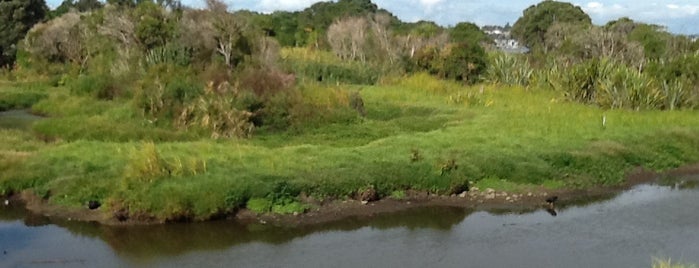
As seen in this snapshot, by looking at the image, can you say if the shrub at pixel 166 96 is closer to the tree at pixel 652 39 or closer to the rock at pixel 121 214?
the rock at pixel 121 214

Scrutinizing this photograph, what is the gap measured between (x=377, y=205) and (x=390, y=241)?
198cm

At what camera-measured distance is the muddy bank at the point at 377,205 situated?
1518cm

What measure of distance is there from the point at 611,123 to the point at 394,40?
19583 mm

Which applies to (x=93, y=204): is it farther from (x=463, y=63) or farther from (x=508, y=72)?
(x=508, y=72)

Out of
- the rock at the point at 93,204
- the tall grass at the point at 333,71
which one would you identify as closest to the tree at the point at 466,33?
the tall grass at the point at 333,71

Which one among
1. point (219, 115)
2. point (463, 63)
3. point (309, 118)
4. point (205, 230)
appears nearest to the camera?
point (205, 230)

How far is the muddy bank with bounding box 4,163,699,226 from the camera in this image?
1518 centimetres

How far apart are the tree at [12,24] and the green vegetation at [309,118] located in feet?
26.1

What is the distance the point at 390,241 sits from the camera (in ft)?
46.8

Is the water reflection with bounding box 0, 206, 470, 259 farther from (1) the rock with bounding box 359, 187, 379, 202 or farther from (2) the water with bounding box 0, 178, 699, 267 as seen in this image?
(1) the rock with bounding box 359, 187, 379, 202

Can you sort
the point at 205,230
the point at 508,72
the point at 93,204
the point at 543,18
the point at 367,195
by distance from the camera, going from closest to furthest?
the point at 205,230 < the point at 93,204 < the point at 367,195 < the point at 508,72 < the point at 543,18

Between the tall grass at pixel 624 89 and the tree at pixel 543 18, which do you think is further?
the tree at pixel 543 18

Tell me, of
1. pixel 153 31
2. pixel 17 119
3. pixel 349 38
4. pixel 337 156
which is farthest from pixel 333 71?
pixel 337 156

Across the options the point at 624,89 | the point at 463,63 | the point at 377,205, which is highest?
the point at 463,63
